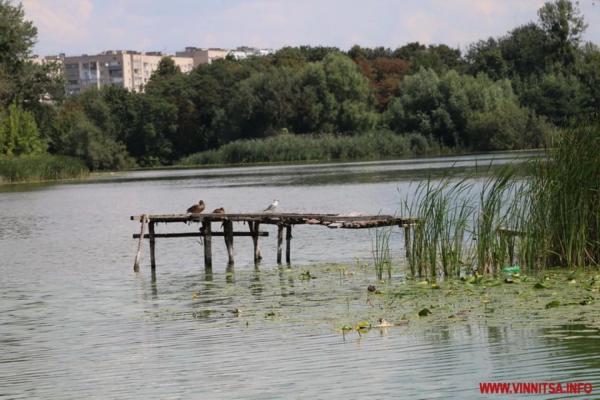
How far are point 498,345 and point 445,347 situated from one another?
642mm

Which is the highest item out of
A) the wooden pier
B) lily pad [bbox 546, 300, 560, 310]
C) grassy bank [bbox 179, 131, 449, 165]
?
grassy bank [bbox 179, 131, 449, 165]

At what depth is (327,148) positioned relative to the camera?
10725 centimetres

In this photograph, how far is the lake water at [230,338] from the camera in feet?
41.0

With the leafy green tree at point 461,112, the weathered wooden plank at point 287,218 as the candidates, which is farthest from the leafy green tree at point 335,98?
the weathered wooden plank at point 287,218

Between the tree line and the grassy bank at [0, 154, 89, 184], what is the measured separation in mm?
4208

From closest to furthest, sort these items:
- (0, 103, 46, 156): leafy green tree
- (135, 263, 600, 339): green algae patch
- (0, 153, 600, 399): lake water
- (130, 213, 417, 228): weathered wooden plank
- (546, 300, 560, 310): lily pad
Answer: (0, 153, 600, 399): lake water, (135, 263, 600, 339): green algae patch, (546, 300, 560, 310): lily pad, (130, 213, 417, 228): weathered wooden plank, (0, 103, 46, 156): leafy green tree


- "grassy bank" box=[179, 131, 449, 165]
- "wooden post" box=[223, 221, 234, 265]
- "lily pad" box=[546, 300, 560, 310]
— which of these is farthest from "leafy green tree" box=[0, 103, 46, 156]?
"lily pad" box=[546, 300, 560, 310]

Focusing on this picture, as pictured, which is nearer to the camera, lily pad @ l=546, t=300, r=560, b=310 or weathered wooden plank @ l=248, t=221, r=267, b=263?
lily pad @ l=546, t=300, r=560, b=310

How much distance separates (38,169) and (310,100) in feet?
120

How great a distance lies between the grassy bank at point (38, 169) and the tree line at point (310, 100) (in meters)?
4.21

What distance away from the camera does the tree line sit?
322ft

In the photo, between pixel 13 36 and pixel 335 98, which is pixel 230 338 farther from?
pixel 335 98

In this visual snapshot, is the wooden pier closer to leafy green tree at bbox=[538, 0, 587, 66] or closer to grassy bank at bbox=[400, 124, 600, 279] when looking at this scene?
grassy bank at bbox=[400, 124, 600, 279]

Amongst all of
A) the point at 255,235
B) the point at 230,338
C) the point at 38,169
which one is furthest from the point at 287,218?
the point at 38,169
